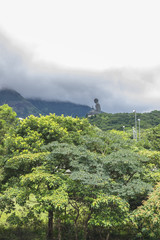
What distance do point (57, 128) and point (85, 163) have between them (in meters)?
4.39

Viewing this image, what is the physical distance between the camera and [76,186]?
8.34 metres

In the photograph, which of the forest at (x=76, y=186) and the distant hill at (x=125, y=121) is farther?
the distant hill at (x=125, y=121)

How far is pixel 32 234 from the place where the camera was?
37.1ft

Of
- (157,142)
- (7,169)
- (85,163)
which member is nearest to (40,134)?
(7,169)

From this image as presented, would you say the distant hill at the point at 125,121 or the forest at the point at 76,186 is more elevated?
the distant hill at the point at 125,121

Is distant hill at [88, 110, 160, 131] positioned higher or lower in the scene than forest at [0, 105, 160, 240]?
higher

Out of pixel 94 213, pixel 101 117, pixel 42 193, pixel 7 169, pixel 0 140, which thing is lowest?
pixel 94 213

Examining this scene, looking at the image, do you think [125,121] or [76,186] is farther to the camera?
[125,121]

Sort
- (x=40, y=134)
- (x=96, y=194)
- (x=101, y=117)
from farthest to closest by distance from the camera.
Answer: (x=101, y=117)
(x=40, y=134)
(x=96, y=194)

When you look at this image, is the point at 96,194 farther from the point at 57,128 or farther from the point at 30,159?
the point at 57,128

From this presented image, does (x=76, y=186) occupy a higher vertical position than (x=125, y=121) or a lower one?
lower

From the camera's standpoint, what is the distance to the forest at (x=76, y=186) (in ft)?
24.3

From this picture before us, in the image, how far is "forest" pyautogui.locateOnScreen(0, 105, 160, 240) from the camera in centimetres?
740

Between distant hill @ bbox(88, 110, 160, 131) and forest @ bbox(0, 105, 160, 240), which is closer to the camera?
forest @ bbox(0, 105, 160, 240)
